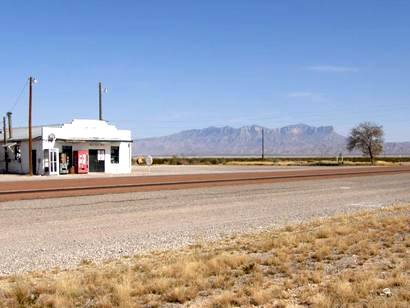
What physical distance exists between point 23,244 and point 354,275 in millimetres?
6996

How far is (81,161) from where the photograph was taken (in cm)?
4800

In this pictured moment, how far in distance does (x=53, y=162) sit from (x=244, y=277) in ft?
132

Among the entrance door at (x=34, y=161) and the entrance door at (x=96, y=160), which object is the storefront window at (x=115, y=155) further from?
the entrance door at (x=34, y=161)

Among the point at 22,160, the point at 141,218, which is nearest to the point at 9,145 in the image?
the point at 22,160

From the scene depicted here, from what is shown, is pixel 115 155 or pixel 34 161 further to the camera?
pixel 115 155

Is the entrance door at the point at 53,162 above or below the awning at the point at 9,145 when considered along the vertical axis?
below

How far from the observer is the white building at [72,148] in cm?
4653

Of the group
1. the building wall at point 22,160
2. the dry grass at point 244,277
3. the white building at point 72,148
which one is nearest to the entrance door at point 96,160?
the white building at point 72,148

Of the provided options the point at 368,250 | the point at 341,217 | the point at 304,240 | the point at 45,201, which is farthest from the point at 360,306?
the point at 45,201

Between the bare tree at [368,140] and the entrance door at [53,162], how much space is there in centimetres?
6545

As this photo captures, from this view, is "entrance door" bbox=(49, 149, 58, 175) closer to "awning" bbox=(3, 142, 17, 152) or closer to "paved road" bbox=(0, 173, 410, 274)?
"awning" bbox=(3, 142, 17, 152)

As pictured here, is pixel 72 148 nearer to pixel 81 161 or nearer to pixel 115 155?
pixel 81 161

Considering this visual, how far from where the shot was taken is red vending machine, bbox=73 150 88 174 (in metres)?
47.9

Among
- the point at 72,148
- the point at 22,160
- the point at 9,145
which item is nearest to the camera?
the point at 72,148
